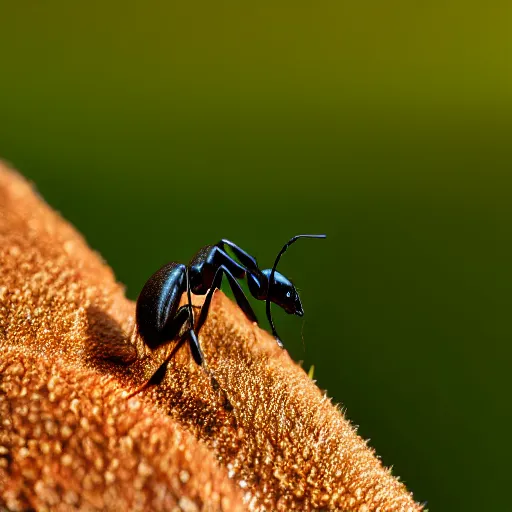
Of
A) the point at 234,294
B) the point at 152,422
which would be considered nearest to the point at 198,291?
the point at 234,294

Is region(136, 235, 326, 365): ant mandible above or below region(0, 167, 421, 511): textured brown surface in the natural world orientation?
above

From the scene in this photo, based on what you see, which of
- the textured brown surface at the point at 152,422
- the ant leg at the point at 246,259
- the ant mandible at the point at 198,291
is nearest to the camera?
the textured brown surface at the point at 152,422

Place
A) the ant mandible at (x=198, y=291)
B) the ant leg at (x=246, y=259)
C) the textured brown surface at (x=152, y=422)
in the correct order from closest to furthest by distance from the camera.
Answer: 1. the textured brown surface at (x=152, y=422)
2. the ant mandible at (x=198, y=291)
3. the ant leg at (x=246, y=259)

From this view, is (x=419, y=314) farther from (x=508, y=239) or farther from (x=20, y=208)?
(x=20, y=208)

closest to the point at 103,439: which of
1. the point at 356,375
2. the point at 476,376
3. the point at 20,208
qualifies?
the point at 20,208

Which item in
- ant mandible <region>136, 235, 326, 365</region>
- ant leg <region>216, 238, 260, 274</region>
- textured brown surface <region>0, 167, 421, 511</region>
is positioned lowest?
textured brown surface <region>0, 167, 421, 511</region>

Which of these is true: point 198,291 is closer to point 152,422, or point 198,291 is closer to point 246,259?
point 246,259
